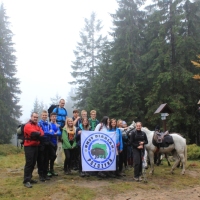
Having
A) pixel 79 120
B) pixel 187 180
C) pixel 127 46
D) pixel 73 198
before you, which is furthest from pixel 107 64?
pixel 73 198

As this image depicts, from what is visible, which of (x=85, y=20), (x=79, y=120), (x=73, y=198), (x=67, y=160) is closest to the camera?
(x=73, y=198)

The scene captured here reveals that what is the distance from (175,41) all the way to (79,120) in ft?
42.4

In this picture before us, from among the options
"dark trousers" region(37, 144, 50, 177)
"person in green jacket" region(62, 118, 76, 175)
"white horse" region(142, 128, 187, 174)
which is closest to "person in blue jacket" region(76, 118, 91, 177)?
"person in green jacket" region(62, 118, 76, 175)

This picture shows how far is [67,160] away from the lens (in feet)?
26.1

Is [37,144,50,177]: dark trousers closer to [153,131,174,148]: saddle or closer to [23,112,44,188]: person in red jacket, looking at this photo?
[23,112,44,188]: person in red jacket

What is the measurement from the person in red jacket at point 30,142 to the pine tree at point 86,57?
20311mm

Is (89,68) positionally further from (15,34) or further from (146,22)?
(15,34)

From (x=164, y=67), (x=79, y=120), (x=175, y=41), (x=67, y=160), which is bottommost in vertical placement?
(x=67, y=160)

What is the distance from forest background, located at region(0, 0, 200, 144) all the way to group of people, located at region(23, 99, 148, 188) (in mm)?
9513

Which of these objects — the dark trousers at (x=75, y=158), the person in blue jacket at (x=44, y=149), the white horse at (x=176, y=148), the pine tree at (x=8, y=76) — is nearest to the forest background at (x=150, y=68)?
the pine tree at (x=8, y=76)

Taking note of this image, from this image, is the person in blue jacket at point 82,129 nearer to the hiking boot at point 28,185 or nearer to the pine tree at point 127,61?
the hiking boot at point 28,185

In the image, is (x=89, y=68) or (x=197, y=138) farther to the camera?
(x=89, y=68)

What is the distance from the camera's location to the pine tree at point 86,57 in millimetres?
28138

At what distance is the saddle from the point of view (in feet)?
29.3
